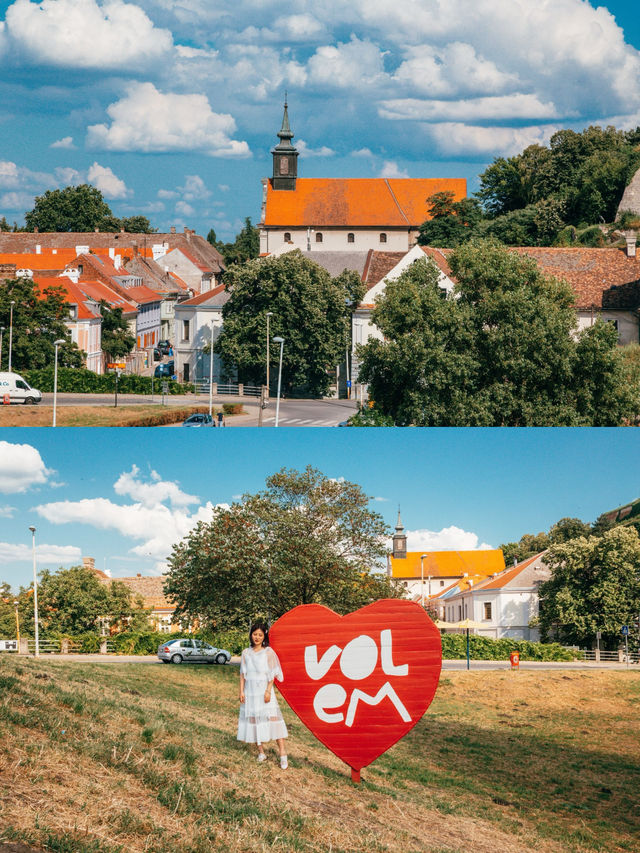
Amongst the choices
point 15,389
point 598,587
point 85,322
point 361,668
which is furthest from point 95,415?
point 361,668

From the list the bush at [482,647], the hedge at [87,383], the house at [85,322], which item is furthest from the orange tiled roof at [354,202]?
the bush at [482,647]

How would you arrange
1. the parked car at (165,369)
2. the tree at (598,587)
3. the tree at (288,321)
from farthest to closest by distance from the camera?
the parked car at (165,369) → the tree at (288,321) → the tree at (598,587)

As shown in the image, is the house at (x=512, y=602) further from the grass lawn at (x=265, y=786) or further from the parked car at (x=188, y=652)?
the grass lawn at (x=265, y=786)

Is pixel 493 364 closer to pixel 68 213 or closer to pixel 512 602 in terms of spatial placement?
pixel 512 602

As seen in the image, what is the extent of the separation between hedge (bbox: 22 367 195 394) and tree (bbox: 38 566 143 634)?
9728 millimetres

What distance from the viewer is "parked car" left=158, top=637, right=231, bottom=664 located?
29953 millimetres

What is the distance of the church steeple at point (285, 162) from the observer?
A: 456 feet

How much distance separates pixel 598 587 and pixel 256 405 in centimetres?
1890

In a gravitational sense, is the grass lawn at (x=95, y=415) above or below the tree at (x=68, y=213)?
below

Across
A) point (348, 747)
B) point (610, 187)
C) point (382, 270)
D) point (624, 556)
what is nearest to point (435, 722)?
point (348, 747)

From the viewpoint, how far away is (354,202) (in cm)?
13788

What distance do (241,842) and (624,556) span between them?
3412 cm

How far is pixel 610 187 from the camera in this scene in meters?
82.4

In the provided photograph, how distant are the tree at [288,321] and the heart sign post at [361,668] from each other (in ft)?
157
